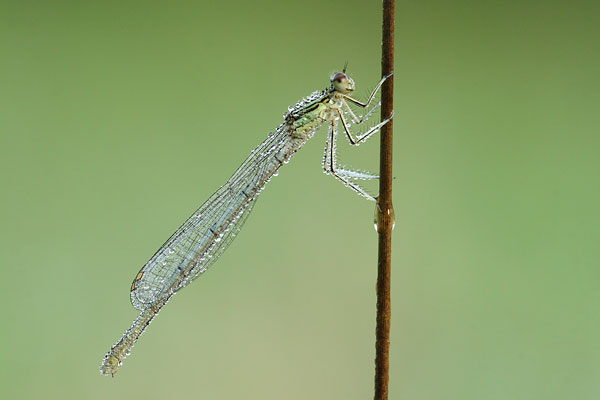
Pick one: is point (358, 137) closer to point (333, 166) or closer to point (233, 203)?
point (333, 166)

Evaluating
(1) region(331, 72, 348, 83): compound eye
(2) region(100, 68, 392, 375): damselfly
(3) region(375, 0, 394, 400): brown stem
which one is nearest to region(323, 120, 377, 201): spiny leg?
(2) region(100, 68, 392, 375): damselfly

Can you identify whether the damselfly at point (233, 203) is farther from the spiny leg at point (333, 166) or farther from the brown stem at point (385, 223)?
the brown stem at point (385, 223)

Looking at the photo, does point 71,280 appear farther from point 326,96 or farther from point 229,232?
point 326,96

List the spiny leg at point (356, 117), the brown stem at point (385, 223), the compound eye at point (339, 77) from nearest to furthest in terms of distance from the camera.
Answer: the brown stem at point (385, 223), the compound eye at point (339, 77), the spiny leg at point (356, 117)

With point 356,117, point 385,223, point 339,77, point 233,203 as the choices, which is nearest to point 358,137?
point 356,117

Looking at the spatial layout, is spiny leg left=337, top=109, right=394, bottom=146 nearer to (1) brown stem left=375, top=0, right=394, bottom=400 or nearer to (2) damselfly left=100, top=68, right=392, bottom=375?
(2) damselfly left=100, top=68, right=392, bottom=375

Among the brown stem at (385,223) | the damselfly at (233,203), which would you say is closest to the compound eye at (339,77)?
the damselfly at (233,203)

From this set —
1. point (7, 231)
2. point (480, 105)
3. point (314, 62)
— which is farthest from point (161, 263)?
point (480, 105)
